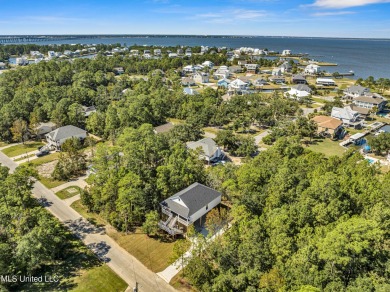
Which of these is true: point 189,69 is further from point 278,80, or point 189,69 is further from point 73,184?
point 73,184

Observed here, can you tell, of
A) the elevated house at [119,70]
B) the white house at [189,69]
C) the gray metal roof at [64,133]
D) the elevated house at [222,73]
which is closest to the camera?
the gray metal roof at [64,133]

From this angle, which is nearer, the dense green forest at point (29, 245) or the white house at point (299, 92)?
the dense green forest at point (29, 245)

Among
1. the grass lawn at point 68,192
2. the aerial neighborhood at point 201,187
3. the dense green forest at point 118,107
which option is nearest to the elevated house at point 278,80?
the dense green forest at point 118,107

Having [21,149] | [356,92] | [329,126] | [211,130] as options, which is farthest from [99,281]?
[356,92]

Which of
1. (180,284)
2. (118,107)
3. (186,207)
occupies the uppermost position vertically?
(118,107)

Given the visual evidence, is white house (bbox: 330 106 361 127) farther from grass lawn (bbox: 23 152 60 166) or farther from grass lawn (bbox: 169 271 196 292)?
grass lawn (bbox: 23 152 60 166)

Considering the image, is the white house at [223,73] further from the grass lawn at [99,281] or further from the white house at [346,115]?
the grass lawn at [99,281]
